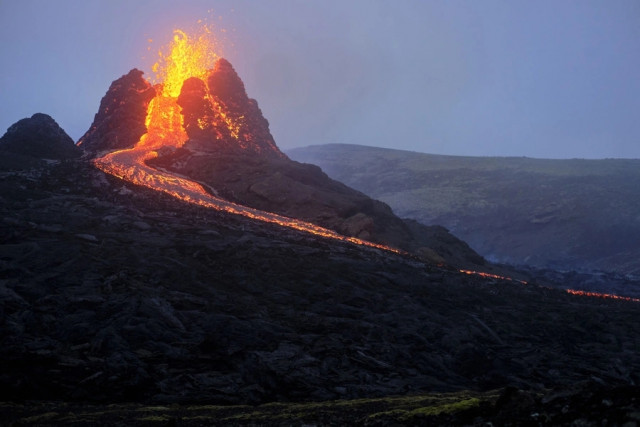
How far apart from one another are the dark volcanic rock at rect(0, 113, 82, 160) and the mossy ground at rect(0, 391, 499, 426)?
51952 millimetres

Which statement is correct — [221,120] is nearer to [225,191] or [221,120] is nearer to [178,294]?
[225,191]

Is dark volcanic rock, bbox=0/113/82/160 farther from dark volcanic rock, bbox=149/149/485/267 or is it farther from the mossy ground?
the mossy ground

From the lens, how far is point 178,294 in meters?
27.9

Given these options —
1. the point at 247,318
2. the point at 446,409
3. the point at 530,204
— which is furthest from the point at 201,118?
the point at 530,204

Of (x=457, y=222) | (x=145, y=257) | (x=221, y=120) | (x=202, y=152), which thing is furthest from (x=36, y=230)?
(x=457, y=222)

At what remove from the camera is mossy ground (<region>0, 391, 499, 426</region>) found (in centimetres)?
1395

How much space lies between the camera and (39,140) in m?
65.8

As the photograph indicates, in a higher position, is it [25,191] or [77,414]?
[25,191]

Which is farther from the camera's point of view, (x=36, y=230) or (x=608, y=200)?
(x=608, y=200)

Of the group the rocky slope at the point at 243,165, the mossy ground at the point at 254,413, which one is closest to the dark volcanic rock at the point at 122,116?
the rocky slope at the point at 243,165

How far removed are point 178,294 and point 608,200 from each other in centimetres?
11425

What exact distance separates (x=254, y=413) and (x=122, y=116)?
7240cm

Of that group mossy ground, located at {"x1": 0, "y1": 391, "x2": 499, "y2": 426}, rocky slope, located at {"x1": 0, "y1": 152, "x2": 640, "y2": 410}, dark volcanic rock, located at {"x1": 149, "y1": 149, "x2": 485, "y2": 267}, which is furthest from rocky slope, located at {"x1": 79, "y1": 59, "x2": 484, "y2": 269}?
mossy ground, located at {"x1": 0, "y1": 391, "x2": 499, "y2": 426}

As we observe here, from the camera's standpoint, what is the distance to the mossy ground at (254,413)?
1395 cm
